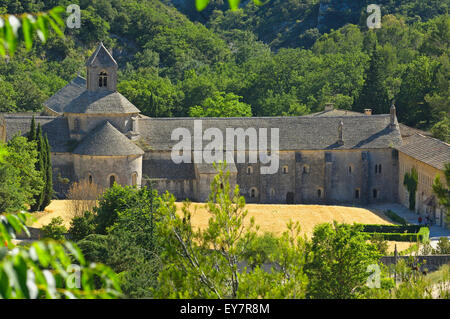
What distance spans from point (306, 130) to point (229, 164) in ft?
28.1

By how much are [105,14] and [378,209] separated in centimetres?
8483

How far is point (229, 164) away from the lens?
241ft

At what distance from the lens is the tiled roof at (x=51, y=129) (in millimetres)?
74250

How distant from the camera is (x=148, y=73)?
124 metres

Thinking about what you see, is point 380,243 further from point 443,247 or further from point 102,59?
point 102,59

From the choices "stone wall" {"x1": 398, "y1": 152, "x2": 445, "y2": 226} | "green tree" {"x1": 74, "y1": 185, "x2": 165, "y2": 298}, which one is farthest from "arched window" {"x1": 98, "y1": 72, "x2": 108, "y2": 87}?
"stone wall" {"x1": 398, "y1": 152, "x2": 445, "y2": 226}

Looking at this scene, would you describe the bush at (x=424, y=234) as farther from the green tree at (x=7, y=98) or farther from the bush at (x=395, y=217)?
the green tree at (x=7, y=98)

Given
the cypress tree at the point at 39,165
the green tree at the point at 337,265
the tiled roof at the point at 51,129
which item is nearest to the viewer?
the green tree at the point at 337,265

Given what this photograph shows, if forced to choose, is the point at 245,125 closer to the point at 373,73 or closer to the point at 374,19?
the point at 373,73

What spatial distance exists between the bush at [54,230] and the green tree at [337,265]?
2136 centimetres

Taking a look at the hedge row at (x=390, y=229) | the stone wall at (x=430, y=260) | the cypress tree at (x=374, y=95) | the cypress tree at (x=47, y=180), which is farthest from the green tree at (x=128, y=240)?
the cypress tree at (x=374, y=95)

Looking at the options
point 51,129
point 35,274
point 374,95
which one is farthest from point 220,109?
point 35,274
